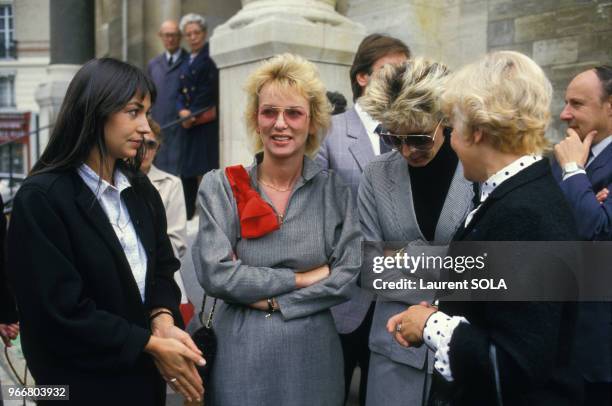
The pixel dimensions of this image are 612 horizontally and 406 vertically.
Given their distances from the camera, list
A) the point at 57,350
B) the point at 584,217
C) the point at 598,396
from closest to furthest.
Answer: the point at 57,350
the point at 598,396
the point at 584,217

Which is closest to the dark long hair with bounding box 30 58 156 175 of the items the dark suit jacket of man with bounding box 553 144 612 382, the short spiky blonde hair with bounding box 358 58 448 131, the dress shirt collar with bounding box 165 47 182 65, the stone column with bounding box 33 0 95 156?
the short spiky blonde hair with bounding box 358 58 448 131

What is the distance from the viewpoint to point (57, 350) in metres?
2.00

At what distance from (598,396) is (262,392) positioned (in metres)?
A: 1.16

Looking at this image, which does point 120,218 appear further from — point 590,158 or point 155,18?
point 155,18

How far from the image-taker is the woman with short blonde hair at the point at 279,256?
2.45 meters

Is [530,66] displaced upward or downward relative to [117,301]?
upward

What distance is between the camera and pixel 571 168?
2730mm

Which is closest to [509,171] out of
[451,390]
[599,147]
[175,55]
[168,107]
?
[451,390]

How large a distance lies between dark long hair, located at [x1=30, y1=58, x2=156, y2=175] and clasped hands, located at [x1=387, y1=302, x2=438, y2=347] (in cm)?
108

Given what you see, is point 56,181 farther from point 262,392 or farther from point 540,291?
point 540,291

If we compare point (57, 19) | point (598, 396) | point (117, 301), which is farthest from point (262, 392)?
point (57, 19)

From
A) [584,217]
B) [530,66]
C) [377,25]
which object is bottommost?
[584,217]

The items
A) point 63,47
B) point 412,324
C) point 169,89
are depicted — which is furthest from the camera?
point 63,47

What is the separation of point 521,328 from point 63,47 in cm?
1075
